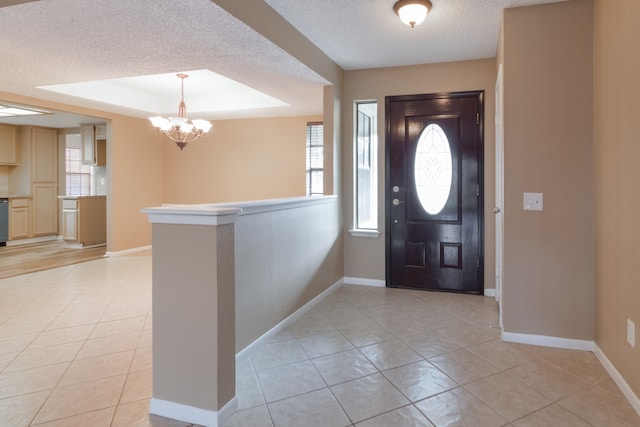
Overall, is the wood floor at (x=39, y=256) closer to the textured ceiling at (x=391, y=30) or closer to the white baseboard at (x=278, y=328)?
the white baseboard at (x=278, y=328)

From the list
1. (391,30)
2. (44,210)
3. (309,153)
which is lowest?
(44,210)

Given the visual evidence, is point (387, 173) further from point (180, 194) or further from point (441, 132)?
point (180, 194)

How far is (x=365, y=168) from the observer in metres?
4.75

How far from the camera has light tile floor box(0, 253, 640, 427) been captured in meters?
2.01

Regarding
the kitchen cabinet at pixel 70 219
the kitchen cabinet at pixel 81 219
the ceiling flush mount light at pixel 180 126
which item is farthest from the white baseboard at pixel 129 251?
the ceiling flush mount light at pixel 180 126

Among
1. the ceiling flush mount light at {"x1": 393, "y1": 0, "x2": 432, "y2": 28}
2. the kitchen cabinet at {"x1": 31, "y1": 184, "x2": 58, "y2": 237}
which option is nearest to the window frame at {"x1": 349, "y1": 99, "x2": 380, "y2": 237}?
the ceiling flush mount light at {"x1": 393, "y1": 0, "x2": 432, "y2": 28}

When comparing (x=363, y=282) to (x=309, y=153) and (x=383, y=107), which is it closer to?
(x=383, y=107)

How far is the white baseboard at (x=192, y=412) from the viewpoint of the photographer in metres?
1.93

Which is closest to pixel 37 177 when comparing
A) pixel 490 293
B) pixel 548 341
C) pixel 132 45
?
pixel 132 45

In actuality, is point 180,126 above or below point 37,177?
above

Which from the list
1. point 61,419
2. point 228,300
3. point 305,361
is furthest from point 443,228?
point 61,419

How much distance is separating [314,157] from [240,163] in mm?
1382

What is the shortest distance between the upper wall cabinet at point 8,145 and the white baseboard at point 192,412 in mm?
7999

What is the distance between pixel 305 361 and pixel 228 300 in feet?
3.02
